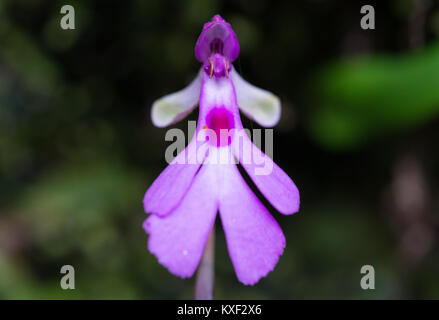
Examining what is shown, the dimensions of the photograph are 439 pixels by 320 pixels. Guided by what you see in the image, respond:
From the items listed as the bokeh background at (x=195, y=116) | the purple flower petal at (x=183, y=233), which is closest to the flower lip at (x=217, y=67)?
the purple flower petal at (x=183, y=233)

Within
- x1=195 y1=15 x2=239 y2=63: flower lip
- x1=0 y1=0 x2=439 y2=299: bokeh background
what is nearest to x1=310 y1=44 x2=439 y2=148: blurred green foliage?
x1=0 y1=0 x2=439 y2=299: bokeh background

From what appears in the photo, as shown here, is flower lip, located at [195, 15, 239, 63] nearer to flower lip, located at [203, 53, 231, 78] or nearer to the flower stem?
flower lip, located at [203, 53, 231, 78]

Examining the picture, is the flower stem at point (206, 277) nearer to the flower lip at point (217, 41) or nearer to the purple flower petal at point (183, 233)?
the purple flower petal at point (183, 233)

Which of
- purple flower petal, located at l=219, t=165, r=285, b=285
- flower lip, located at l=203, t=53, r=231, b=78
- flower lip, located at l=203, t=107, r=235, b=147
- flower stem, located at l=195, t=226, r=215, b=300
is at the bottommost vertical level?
flower stem, located at l=195, t=226, r=215, b=300

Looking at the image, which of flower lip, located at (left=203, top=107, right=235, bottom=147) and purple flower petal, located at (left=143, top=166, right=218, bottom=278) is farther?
flower lip, located at (left=203, top=107, right=235, bottom=147)

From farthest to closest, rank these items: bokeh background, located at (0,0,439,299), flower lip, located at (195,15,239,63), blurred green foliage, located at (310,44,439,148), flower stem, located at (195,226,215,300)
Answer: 1. bokeh background, located at (0,0,439,299)
2. blurred green foliage, located at (310,44,439,148)
3. flower lip, located at (195,15,239,63)
4. flower stem, located at (195,226,215,300)

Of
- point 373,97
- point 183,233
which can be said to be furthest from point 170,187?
point 373,97

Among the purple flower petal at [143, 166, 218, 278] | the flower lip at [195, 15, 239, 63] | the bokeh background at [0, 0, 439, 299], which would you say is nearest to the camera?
the purple flower petal at [143, 166, 218, 278]
